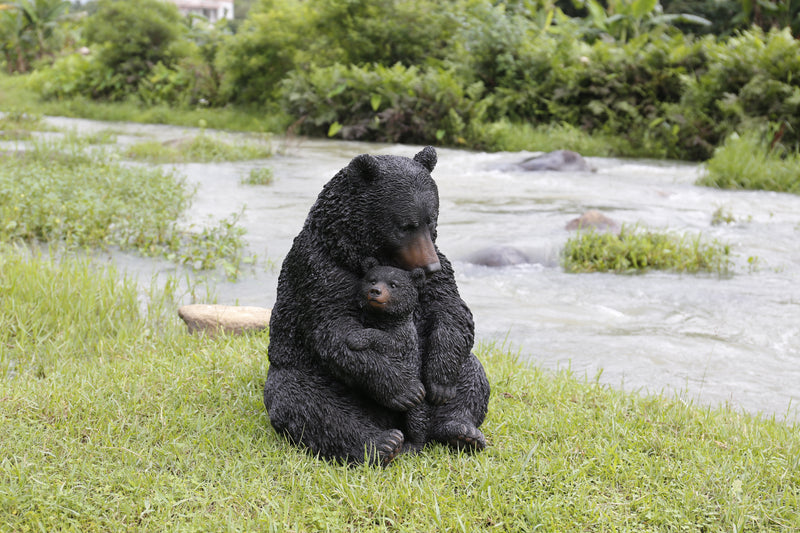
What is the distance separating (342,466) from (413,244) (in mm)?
1028

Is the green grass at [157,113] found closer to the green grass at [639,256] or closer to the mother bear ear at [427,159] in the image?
the green grass at [639,256]

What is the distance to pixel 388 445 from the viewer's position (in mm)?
3143

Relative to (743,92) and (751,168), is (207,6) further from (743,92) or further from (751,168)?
(751,168)

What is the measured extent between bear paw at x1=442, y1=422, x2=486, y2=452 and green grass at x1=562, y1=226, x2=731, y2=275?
504cm

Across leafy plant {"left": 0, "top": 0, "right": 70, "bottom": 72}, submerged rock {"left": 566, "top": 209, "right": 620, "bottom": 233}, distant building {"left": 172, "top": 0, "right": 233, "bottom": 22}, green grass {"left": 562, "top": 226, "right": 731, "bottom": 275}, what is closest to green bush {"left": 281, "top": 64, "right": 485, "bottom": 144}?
submerged rock {"left": 566, "top": 209, "right": 620, "bottom": 233}

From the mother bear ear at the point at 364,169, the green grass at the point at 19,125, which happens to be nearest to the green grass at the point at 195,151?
the green grass at the point at 19,125

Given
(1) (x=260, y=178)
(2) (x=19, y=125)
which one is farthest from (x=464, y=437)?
(2) (x=19, y=125)

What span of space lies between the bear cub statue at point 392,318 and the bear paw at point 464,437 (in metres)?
0.14

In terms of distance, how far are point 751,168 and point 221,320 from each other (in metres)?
11.1

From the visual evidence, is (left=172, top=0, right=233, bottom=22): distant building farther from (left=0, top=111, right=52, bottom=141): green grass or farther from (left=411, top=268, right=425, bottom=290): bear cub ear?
(left=411, top=268, right=425, bottom=290): bear cub ear

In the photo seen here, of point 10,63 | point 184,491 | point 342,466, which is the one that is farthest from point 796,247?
point 10,63

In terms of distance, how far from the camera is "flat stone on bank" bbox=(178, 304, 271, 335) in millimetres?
5027

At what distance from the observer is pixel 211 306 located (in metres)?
5.33

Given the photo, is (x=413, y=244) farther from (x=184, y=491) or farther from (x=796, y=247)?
(x=796, y=247)
